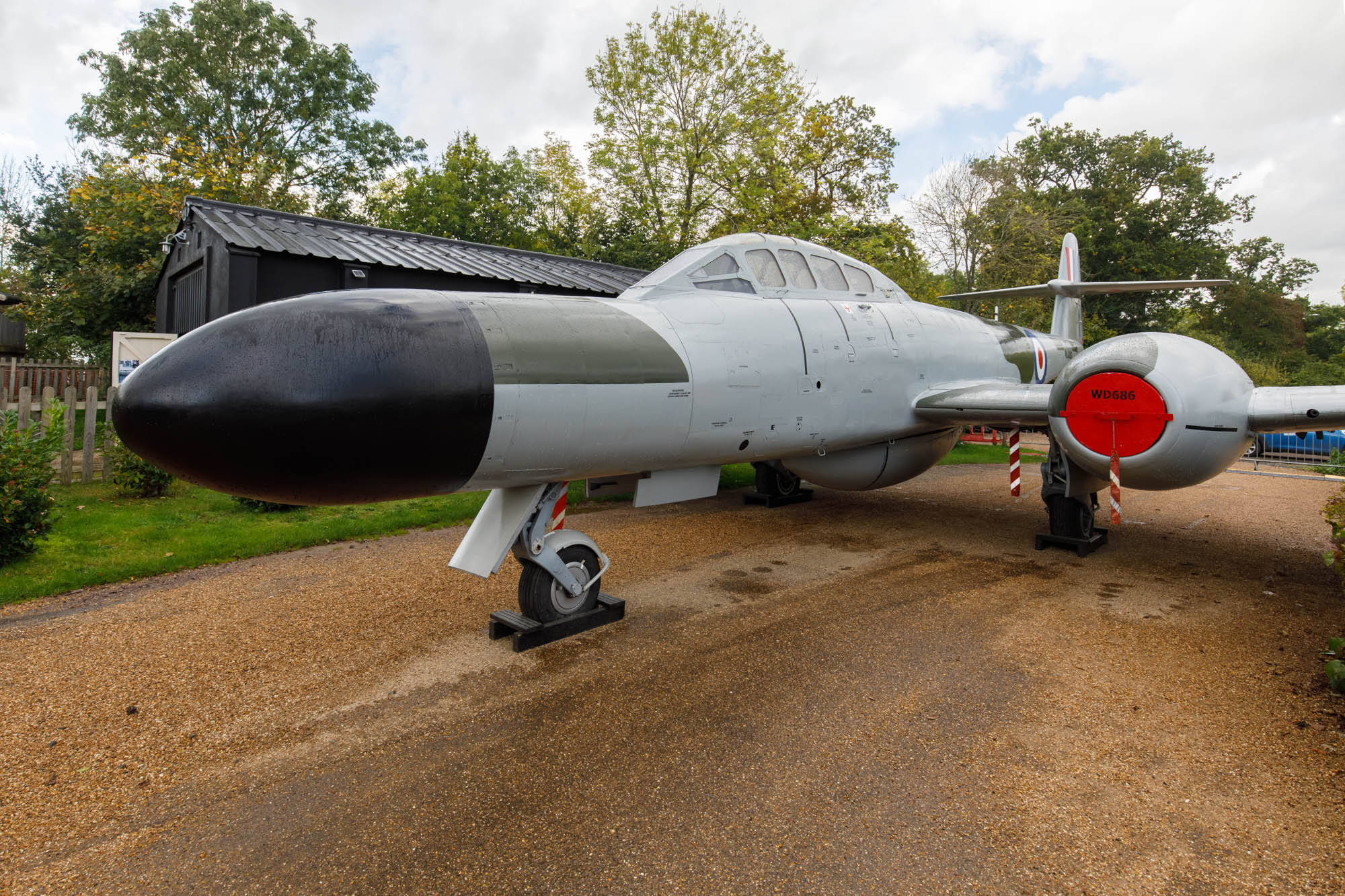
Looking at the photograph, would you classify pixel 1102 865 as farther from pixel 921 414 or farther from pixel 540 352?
pixel 921 414

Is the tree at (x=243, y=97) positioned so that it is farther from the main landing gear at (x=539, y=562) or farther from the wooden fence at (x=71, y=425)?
the main landing gear at (x=539, y=562)

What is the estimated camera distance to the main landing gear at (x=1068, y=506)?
666cm

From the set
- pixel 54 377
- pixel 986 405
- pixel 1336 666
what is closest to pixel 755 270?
pixel 986 405

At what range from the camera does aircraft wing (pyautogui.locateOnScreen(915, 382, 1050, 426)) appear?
6.24m

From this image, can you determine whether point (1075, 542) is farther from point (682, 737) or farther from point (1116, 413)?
point (682, 737)

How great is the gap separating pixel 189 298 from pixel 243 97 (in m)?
24.4

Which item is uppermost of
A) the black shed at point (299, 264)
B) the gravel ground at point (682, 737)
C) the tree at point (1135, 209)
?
the tree at point (1135, 209)

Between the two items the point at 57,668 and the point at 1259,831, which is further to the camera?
the point at 57,668

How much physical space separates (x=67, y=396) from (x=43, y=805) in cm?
936

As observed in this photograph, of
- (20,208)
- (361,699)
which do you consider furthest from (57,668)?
(20,208)

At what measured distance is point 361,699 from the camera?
3596mm

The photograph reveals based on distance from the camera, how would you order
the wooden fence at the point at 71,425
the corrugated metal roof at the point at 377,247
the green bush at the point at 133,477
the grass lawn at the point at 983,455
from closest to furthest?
the corrugated metal roof at the point at 377,247
the green bush at the point at 133,477
the wooden fence at the point at 71,425
the grass lawn at the point at 983,455

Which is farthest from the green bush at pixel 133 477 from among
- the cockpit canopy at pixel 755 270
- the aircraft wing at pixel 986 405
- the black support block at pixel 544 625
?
the aircraft wing at pixel 986 405

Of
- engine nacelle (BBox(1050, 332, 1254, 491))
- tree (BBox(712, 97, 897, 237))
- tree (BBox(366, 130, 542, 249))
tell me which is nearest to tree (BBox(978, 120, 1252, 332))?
tree (BBox(712, 97, 897, 237))
